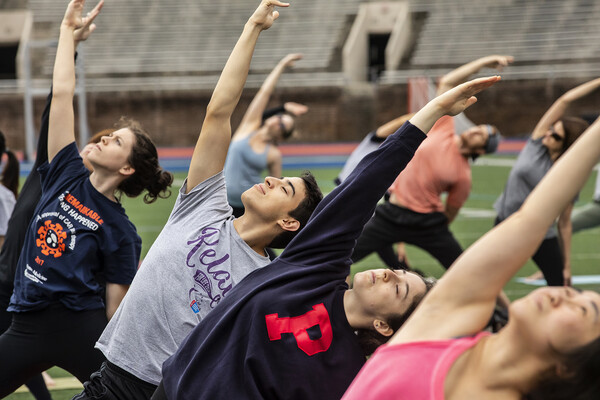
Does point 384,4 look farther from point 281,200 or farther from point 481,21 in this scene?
point 281,200

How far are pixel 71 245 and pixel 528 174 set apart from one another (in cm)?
434

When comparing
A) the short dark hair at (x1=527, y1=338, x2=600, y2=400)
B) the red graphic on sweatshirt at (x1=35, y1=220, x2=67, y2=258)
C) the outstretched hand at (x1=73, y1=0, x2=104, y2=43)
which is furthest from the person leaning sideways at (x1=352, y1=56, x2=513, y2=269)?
the short dark hair at (x1=527, y1=338, x2=600, y2=400)

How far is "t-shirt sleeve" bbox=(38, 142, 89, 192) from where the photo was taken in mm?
4172

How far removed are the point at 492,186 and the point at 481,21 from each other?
51.8ft

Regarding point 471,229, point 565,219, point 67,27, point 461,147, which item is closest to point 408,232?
point 461,147

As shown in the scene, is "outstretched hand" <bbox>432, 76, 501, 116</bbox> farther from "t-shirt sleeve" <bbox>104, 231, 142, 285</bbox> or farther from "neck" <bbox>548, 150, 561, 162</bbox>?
"neck" <bbox>548, 150, 561, 162</bbox>

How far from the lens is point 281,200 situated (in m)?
3.53

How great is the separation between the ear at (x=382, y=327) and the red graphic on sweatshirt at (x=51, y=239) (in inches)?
64.2

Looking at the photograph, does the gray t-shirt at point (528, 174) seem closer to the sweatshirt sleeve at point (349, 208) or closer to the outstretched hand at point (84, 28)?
the outstretched hand at point (84, 28)

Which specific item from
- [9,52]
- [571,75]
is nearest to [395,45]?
[571,75]

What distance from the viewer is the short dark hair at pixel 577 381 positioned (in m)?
2.20

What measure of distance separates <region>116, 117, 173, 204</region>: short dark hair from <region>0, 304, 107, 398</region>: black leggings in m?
0.66

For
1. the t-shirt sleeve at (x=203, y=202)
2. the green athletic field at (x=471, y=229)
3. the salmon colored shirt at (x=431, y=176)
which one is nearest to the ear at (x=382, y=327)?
the t-shirt sleeve at (x=203, y=202)

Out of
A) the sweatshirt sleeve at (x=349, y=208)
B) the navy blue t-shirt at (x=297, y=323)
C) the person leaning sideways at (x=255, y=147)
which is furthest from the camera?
the person leaning sideways at (x=255, y=147)
